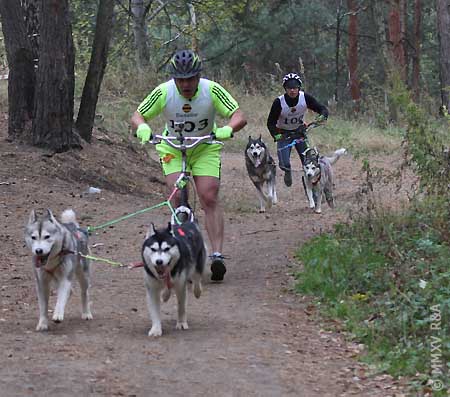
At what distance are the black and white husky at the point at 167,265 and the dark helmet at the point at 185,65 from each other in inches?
57.5

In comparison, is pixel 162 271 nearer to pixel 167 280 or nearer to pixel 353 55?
pixel 167 280

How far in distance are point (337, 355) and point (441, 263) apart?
5.03ft

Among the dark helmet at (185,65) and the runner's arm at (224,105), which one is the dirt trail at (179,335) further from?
the dark helmet at (185,65)

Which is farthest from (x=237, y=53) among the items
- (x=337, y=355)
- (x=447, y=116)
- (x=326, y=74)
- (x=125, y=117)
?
(x=337, y=355)

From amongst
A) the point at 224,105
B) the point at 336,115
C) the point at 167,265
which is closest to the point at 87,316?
the point at 167,265

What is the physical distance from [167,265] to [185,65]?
2.08m

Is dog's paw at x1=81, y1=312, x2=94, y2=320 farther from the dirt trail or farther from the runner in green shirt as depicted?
the runner in green shirt

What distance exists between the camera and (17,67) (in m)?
14.4

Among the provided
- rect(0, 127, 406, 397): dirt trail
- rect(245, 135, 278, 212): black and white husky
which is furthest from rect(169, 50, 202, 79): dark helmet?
rect(245, 135, 278, 212): black and white husky

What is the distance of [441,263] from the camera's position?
7.36 m

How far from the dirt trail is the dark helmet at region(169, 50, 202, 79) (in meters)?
1.90

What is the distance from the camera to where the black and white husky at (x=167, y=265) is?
6398 millimetres

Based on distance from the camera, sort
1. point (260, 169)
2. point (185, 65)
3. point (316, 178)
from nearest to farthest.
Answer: point (185, 65), point (316, 178), point (260, 169)

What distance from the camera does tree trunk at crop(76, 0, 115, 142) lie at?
48.5ft
